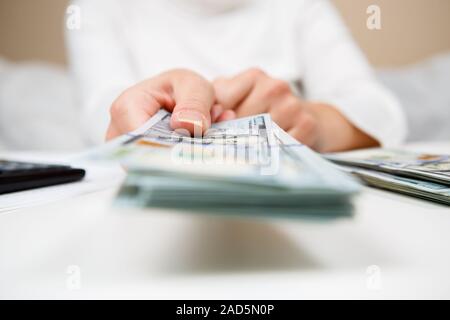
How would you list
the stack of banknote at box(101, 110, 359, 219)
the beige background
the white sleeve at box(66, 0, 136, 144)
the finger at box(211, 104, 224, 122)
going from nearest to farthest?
1. the stack of banknote at box(101, 110, 359, 219)
2. the finger at box(211, 104, 224, 122)
3. the white sleeve at box(66, 0, 136, 144)
4. the beige background

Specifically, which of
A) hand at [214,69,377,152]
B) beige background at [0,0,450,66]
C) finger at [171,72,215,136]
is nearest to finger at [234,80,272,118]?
hand at [214,69,377,152]

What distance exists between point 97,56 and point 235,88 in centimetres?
45

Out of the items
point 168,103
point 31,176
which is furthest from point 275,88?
point 31,176

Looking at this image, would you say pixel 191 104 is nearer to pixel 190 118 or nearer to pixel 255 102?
pixel 190 118

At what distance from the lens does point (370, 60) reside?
1.66m

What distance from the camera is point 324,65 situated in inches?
43.9

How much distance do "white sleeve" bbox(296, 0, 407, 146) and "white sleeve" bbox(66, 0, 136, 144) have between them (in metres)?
0.57

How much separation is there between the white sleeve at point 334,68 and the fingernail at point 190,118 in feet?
2.36

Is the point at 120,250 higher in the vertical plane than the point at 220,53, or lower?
lower

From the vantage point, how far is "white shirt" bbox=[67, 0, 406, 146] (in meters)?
0.81

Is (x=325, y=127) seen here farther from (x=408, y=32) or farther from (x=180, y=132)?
(x=408, y=32)

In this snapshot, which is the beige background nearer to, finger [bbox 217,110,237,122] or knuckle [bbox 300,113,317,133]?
knuckle [bbox 300,113,317,133]
